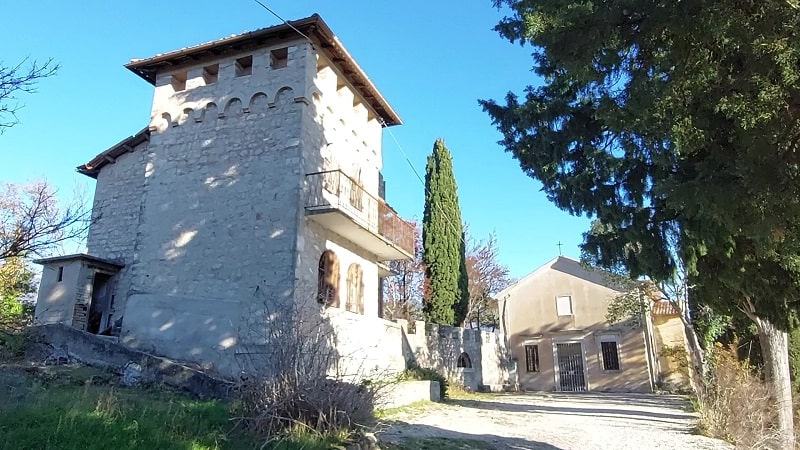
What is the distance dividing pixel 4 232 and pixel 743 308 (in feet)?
34.0

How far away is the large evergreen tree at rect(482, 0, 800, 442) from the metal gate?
724 inches

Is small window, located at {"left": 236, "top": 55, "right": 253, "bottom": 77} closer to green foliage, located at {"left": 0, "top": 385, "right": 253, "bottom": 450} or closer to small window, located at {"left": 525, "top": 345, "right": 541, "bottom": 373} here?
green foliage, located at {"left": 0, "top": 385, "right": 253, "bottom": 450}

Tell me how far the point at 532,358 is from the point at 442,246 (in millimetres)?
8463

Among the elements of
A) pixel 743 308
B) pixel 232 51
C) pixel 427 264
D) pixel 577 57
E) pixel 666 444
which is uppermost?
pixel 232 51

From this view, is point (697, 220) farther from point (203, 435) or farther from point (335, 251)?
point (335, 251)

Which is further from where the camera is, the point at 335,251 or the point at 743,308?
the point at 335,251

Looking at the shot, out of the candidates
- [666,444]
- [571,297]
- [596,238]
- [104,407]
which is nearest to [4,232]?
[104,407]

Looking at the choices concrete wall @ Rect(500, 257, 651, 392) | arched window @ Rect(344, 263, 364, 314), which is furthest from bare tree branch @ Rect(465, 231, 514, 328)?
arched window @ Rect(344, 263, 364, 314)

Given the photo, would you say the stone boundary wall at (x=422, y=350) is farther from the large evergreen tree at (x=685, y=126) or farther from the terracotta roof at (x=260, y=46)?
the terracotta roof at (x=260, y=46)

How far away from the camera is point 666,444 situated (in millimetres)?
8258

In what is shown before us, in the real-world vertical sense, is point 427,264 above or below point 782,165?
above

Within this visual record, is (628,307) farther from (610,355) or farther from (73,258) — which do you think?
(73,258)

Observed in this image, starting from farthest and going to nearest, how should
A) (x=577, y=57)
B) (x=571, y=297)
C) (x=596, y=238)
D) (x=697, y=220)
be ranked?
(x=571, y=297)
(x=596, y=238)
(x=697, y=220)
(x=577, y=57)

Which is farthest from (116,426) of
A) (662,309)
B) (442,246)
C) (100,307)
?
(662,309)
